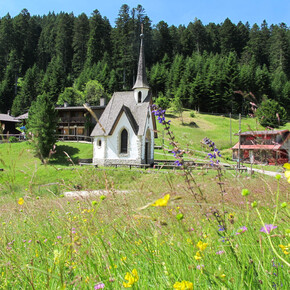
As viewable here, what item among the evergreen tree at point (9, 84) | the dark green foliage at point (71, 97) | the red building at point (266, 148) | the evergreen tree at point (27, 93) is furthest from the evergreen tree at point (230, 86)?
the red building at point (266, 148)

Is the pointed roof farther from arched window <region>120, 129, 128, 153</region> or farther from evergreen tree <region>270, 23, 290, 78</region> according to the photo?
evergreen tree <region>270, 23, 290, 78</region>

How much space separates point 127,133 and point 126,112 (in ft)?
7.80

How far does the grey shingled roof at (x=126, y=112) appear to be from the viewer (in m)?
28.6

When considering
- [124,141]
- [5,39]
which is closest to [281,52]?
[124,141]

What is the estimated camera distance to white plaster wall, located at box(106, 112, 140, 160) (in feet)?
92.7

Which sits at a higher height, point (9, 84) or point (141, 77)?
point (9, 84)

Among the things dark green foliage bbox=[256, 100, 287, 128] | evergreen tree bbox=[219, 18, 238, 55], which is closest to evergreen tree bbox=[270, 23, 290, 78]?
evergreen tree bbox=[219, 18, 238, 55]

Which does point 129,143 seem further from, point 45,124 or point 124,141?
point 45,124

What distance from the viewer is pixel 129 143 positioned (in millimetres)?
28562

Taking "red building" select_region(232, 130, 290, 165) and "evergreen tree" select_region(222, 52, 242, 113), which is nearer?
"red building" select_region(232, 130, 290, 165)

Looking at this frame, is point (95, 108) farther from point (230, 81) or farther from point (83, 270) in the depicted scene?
point (230, 81)

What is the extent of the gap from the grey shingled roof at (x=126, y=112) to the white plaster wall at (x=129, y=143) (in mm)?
506

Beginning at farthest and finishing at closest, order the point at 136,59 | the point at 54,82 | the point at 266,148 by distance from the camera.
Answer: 1. the point at 136,59
2. the point at 54,82
3. the point at 266,148

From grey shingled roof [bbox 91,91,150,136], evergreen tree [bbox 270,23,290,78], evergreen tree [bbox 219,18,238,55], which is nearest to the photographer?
grey shingled roof [bbox 91,91,150,136]
